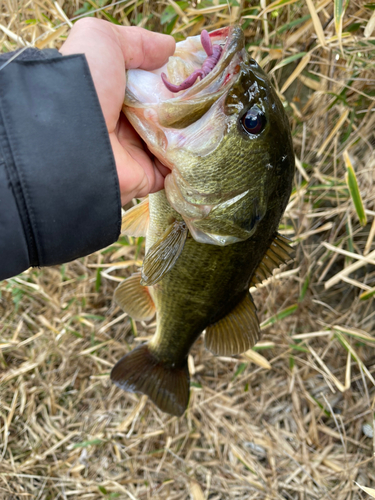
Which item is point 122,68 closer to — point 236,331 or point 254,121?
point 254,121

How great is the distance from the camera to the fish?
1.11m

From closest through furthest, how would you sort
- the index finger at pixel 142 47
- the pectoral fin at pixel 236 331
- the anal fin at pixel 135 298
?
1. the index finger at pixel 142 47
2. the pectoral fin at pixel 236 331
3. the anal fin at pixel 135 298

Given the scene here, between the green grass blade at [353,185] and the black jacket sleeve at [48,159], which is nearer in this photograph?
the black jacket sleeve at [48,159]

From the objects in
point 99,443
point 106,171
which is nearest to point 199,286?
point 106,171

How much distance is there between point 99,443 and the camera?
92.7 inches

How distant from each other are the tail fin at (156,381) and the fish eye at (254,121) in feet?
3.91

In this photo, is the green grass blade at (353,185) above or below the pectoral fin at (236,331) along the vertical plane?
above

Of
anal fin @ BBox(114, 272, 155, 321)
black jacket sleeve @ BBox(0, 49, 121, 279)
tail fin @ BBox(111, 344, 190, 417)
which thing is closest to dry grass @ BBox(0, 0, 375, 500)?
anal fin @ BBox(114, 272, 155, 321)

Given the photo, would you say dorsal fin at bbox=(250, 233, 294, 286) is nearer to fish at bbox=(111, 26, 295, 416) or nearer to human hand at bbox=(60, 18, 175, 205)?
fish at bbox=(111, 26, 295, 416)

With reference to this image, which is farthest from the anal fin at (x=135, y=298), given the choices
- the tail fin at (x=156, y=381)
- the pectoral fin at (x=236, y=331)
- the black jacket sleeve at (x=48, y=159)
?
the black jacket sleeve at (x=48, y=159)

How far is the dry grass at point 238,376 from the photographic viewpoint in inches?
83.6

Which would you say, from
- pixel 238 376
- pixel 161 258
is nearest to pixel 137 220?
pixel 161 258

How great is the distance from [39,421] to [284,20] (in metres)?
2.78

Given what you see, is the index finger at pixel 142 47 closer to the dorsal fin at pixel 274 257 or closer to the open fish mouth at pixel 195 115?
the open fish mouth at pixel 195 115
